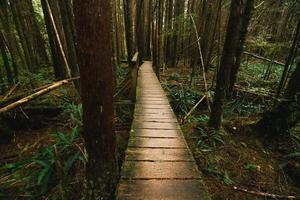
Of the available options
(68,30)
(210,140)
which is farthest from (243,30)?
(68,30)

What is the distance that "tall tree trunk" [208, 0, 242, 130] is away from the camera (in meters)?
2.86

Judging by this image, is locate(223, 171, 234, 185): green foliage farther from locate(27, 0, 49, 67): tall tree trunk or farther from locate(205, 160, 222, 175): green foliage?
locate(27, 0, 49, 67): tall tree trunk

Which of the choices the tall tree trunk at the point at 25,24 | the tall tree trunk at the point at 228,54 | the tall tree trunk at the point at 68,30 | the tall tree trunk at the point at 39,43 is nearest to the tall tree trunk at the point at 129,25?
the tall tree trunk at the point at 68,30

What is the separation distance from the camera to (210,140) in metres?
3.63

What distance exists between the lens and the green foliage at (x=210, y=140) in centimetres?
358

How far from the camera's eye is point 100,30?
5.15 feet

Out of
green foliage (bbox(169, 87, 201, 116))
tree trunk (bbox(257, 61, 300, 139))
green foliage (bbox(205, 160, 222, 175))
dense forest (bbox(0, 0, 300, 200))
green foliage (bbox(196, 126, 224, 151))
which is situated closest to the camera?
dense forest (bbox(0, 0, 300, 200))

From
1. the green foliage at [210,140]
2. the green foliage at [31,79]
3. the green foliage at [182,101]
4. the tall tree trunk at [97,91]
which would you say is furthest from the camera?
the green foliage at [182,101]

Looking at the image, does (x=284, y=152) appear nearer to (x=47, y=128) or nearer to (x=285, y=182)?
(x=285, y=182)

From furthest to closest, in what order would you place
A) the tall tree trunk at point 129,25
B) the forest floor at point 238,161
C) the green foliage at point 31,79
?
the tall tree trunk at point 129,25 < the green foliage at point 31,79 < the forest floor at point 238,161

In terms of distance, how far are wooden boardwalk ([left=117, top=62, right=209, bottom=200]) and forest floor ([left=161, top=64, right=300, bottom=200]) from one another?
2.83 feet

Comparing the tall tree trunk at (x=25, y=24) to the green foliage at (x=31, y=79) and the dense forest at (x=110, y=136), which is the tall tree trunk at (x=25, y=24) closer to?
the green foliage at (x=31, y=79)

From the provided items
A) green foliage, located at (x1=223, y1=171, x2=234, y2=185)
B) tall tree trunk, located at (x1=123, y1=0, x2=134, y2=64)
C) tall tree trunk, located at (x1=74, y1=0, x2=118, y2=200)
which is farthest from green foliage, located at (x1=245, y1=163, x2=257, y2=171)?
tall tree trunk, located at (x1=123, y1=0, x2=134, y2=64)

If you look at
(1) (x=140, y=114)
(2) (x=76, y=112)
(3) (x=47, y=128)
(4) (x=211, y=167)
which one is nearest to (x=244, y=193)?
(4) (x=211, y=167)
